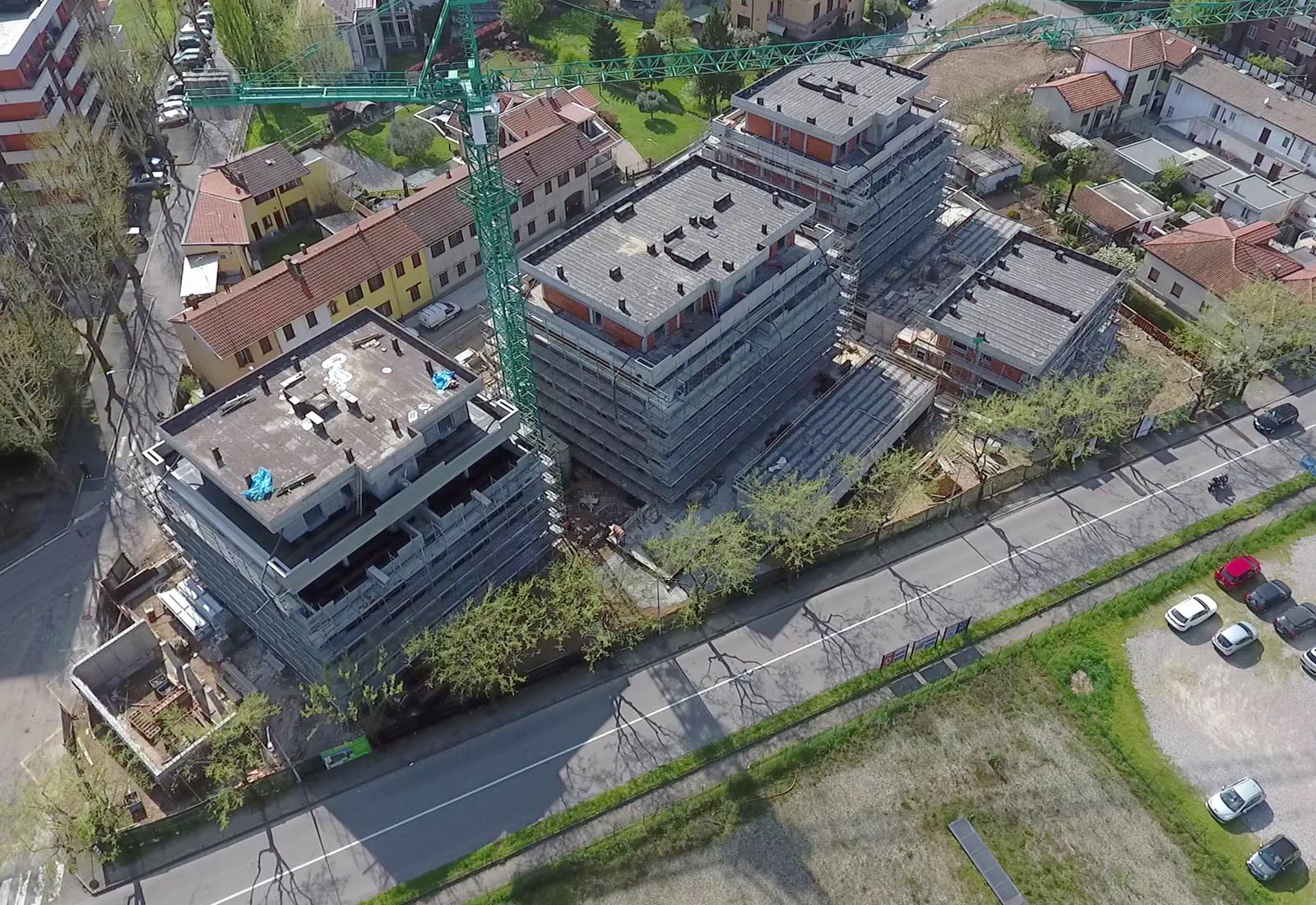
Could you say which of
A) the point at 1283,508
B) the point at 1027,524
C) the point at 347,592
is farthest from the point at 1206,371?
the point at 347,592

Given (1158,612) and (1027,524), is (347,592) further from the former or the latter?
(1158,612)

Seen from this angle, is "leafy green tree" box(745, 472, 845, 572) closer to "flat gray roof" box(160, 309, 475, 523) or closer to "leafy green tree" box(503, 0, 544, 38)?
"flat gray roof" box(160, 309, 475, 523)

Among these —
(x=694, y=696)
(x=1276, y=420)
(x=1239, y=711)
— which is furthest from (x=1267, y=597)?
(x=694, y=696)

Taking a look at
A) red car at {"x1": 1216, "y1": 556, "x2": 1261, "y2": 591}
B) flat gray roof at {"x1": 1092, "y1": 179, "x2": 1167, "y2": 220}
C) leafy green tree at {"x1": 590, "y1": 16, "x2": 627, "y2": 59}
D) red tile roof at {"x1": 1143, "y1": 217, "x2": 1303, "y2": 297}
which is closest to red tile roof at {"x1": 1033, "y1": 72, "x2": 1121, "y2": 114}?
flat gray roof at {"x1": 1092, "y1": 179, "x2": 1167, "y2": 220}

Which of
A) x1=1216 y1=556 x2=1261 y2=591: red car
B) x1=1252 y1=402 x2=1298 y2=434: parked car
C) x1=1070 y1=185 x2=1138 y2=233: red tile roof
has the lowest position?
x1=1216 y1=556 x2=1261 y2=591: red car

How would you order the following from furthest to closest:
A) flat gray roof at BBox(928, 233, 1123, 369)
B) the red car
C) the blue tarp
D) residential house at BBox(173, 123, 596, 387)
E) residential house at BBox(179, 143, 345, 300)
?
residential house at BBox(179, 143, 345, 300) < residential house at BBox(173, 123, 596, 387) < flat gray roof at BBox(928, 233, 1123, 369) < the red car < the blue tarp
